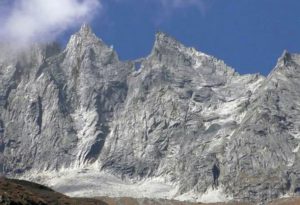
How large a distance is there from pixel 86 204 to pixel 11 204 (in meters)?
65.2

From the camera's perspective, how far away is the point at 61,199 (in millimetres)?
170000

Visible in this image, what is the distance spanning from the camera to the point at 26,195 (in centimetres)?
12594

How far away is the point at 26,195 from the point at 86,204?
54170 mm

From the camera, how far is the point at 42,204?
427 ft

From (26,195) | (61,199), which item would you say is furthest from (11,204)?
(61,199)

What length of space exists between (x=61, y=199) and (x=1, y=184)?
40.2m

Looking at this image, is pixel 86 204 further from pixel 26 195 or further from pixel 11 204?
pixel 11 204

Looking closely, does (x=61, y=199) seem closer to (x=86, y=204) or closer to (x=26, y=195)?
(x=86, y=204)

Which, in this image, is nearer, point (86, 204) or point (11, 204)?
point (11, 204)

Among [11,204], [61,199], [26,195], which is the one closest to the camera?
[11,204]

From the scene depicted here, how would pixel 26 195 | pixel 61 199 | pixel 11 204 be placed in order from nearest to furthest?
1. pixel 11 204
2. pixel 26 195
3. pixel 61 199

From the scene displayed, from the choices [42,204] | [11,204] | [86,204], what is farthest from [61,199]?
[11,204]

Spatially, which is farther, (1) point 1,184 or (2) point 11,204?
(1) point 1,184

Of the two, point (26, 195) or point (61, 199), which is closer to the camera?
point (26, 195)
